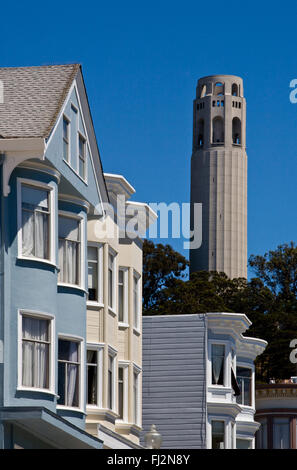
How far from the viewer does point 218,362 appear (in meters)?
54.2

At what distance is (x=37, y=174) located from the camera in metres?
31.4

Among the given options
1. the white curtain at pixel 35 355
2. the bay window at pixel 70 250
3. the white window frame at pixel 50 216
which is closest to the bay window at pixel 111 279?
the bay window at pixel 70 250

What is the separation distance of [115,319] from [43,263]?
28.9 feet

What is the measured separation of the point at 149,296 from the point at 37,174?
290 ft

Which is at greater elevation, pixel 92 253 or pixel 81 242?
pixel 92 253

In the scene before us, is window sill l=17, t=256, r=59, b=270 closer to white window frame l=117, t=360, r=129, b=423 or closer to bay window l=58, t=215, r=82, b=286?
bay window l=58, t=215, r=82, b=286

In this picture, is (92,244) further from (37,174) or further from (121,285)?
(37,174)

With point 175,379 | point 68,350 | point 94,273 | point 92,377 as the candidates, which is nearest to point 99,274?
point 94,273

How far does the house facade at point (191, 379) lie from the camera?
5231 centimetres

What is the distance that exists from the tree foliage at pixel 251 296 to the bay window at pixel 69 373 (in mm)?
65673

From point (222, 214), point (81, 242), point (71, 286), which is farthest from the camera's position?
point (222, 214)

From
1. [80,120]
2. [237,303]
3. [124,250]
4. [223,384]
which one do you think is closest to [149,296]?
[237,303]

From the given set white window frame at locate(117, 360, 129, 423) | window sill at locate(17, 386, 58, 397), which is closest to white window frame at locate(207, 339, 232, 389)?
white window frame at locate(117, 360, 129, 423)

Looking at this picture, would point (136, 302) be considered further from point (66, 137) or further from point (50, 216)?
point (50, 216)
